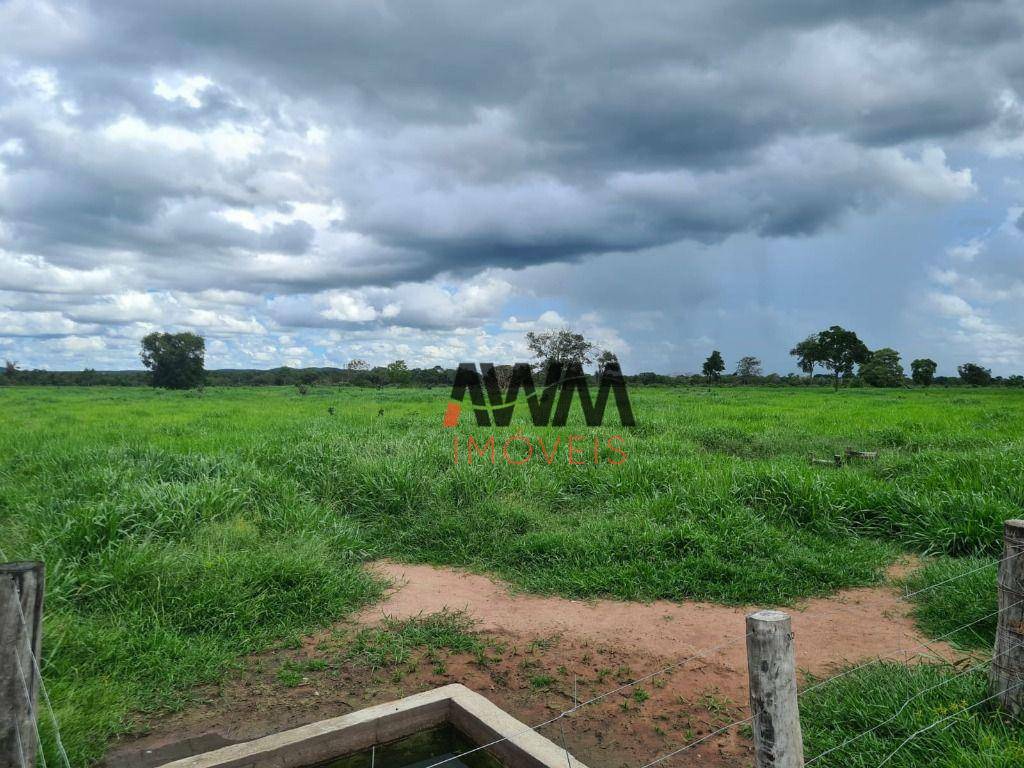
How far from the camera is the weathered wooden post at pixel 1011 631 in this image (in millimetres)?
2977

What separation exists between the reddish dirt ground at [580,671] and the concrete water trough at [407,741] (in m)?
0.21

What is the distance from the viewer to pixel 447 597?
558 cm

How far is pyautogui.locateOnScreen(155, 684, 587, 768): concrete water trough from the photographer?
336 centimetres

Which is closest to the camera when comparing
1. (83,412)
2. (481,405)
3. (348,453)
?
(348,453)

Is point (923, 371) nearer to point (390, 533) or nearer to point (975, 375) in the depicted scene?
point (975, 375)

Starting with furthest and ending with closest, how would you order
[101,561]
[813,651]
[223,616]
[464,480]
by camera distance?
[464,480]
[101,561]
[223,616]
[813,651]

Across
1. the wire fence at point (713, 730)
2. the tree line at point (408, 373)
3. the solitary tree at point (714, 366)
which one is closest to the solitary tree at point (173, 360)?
the tree line at point (408, 373)

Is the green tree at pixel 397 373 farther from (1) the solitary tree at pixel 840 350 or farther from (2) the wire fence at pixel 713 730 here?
(2) the wire fence at pixel 713 730

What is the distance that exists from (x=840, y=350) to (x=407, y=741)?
193 ft

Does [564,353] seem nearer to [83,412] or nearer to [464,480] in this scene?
[83,412]

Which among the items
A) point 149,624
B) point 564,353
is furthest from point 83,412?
point 564,353

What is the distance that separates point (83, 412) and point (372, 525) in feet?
48.4

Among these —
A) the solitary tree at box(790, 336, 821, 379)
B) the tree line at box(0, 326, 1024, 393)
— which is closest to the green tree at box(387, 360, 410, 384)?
the tree line at box(0, 326, 1024, 393)

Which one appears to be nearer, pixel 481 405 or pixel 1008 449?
pixel 1008 449
